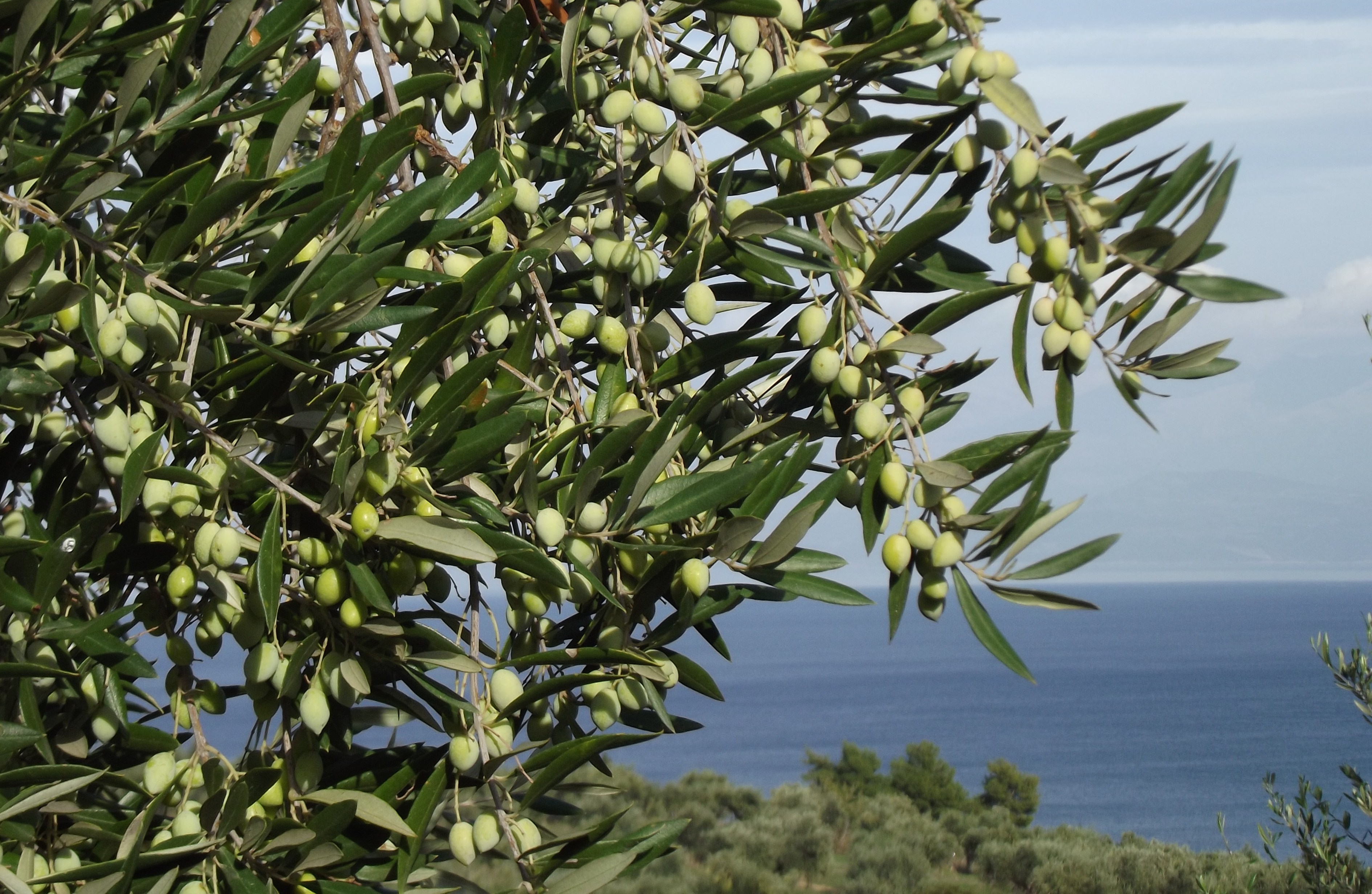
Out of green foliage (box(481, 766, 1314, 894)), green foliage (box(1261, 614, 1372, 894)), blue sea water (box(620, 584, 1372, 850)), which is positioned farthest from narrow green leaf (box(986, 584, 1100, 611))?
blue sea water (box(620, 584, 1372, 850))

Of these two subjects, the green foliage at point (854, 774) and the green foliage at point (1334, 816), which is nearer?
the green foliage at point (1334, 816)

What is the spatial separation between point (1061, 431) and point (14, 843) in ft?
2.70

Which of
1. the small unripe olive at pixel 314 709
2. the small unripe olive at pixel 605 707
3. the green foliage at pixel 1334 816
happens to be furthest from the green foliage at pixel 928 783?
the small unripe olive at pixel 314 709

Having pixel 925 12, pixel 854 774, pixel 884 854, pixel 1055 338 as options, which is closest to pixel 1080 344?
pixel 1055 338

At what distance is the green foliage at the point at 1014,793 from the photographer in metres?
16.5

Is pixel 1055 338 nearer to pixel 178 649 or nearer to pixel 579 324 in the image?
pixel 579 324

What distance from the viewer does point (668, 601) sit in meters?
0.83

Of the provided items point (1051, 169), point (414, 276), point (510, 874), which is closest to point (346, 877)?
point (414, 276)

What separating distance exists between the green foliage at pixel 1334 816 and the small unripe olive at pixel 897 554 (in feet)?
11.7

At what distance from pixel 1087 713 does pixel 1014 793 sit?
37920 millimetres

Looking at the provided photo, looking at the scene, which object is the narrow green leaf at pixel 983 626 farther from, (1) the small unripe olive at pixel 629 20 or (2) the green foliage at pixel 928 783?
(2) the green foliage at pixel 928 783

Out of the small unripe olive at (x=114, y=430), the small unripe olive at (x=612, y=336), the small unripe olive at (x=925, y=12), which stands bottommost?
the small unripe olive at (x=114, y=430)

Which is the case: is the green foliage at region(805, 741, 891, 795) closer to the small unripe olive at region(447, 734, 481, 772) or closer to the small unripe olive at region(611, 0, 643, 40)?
the small unripe olive at region(447, 734, 481, 772)

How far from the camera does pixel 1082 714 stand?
51438 millimetres
